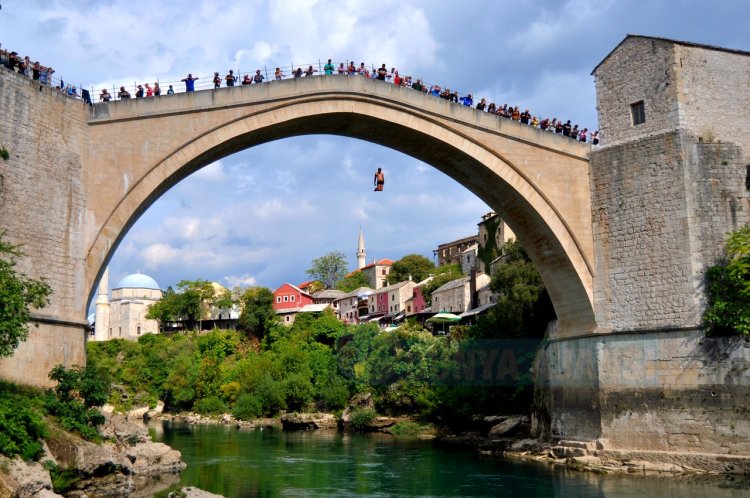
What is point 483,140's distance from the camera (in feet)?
56.5

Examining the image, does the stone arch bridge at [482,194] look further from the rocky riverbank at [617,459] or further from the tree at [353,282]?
the tree at [353,282]

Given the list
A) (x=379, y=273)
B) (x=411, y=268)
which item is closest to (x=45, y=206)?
(x=411, y=268)

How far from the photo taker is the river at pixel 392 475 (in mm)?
14047

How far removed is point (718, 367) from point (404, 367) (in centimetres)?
1598

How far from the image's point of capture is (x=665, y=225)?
1603cm

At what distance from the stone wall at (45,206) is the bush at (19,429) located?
163 centimetres

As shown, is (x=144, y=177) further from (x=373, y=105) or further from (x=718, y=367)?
(x=718, y=367)

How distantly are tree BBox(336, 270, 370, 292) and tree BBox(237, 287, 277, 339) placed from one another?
21.4 metres

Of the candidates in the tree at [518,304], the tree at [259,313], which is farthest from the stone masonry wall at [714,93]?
the tree at [259,313]

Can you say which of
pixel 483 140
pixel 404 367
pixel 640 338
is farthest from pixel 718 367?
pixel 404 367

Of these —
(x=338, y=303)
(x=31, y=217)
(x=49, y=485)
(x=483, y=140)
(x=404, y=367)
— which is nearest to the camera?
(x=49, y=485)

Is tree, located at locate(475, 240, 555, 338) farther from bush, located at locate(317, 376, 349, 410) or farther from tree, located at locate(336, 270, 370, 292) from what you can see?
tree, located at locate(336, 270, 370, 292)

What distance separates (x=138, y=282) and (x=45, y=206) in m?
52.6

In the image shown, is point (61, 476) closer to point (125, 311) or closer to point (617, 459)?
point (617, 459)
